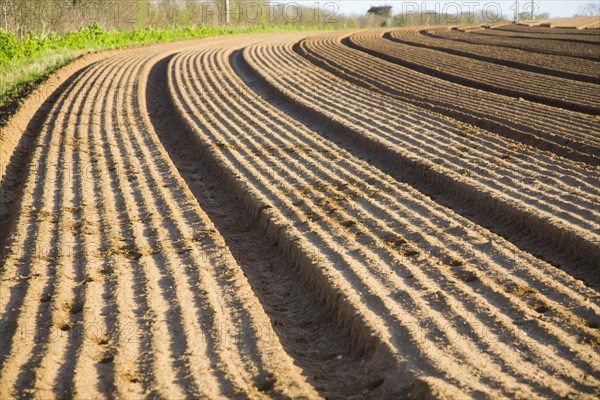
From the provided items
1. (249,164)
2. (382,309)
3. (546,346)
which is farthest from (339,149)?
(546,346)

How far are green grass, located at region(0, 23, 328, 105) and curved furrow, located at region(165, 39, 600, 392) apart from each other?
411cm

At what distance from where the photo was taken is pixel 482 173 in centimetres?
825

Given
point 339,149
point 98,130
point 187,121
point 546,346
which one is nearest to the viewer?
point 546,346

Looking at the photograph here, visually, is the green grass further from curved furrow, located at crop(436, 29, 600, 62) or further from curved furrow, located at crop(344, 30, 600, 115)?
curved furrow, located at crop(436, 29, 600, 62)

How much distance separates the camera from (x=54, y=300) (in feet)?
16.4

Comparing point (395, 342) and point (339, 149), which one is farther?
point (339, 149)

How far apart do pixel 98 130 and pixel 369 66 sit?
9402 millimetres

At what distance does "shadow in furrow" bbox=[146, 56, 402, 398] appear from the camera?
4344 millimetres

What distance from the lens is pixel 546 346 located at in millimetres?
4379

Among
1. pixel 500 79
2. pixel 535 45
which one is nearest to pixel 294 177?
pixel 500 79

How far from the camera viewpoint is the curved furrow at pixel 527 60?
51.3 ft

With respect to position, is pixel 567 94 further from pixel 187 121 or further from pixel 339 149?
pixel 187 121

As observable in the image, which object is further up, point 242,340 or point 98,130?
point 98,130

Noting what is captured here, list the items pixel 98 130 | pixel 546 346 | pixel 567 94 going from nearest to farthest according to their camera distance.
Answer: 1. pixel 546 346
2. pixel 98 130
3. pixel 567 94
